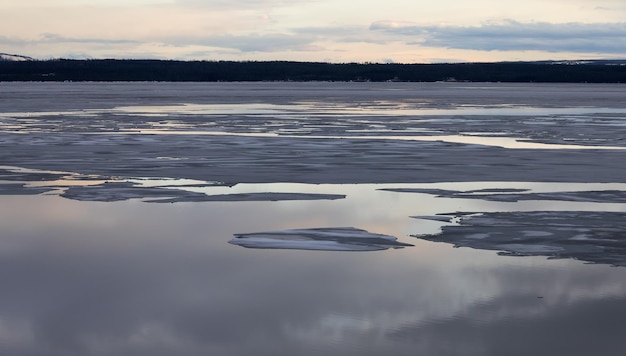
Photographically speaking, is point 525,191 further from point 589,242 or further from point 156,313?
point 156,313

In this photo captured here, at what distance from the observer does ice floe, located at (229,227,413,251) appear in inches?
322

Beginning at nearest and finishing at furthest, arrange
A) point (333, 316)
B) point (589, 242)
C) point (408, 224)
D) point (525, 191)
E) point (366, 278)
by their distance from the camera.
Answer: point (333, 316)
point (366, 278)
point (589, 242)
point (408, 224)
point (525, 191)

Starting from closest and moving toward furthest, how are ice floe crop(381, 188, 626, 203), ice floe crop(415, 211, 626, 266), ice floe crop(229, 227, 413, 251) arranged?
ice floe crop(415, 211, 626, 266) → ice floe crop(229, 227, 413, 251) → ice floe crop(381, 188, 626, 203)

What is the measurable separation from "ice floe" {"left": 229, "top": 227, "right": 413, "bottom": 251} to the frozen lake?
0.08 feet

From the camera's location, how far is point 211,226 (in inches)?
366

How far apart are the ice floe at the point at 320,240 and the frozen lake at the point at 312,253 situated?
0.08ft

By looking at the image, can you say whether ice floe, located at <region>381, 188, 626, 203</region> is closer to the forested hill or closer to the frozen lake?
the frozen lake

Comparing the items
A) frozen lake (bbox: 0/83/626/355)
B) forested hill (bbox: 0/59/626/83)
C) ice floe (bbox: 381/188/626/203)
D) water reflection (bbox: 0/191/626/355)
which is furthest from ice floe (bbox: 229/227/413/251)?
forested hill (bbox: 0/59/626/83)

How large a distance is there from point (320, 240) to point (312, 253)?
22.9 inches

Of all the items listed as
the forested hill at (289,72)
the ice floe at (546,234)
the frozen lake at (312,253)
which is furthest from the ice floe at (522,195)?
the forested hill at (289,72)

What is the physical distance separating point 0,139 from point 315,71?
145 meters

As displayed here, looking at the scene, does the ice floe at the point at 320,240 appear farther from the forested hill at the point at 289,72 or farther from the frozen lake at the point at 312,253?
the forested hill at the point at 289,72

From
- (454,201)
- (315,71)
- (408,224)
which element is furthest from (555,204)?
(315,71)

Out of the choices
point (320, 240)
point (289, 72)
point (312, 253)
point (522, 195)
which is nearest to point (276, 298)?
point (312, 253)
